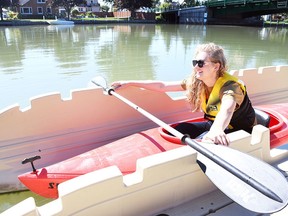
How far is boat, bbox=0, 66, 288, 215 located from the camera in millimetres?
1635

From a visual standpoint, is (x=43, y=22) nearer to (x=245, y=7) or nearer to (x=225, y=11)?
(x=225, y=11)

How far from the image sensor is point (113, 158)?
2588 mm

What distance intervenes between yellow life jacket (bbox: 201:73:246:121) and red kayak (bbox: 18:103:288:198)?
0.39 meters

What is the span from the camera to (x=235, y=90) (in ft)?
7.36

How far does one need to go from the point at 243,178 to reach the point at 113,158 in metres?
1.25

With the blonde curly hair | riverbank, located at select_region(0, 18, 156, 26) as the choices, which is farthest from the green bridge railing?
the blonde curly hair

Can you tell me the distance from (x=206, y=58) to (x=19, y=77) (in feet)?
22.2

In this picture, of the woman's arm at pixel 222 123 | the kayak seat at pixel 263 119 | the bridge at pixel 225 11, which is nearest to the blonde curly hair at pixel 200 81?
the woman's arm at pixel 222 123

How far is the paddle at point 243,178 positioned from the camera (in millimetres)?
1620

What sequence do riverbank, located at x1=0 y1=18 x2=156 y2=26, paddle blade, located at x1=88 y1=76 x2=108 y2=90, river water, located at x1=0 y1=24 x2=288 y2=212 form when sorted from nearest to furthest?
paddle blade, located at x1=88 y1=76 x2=108 y2=90 → river water, located at x1=0 y1=24 x2=288 y2=212 → riverbank, located at x1=0 y1=18 x2=156 y2=26

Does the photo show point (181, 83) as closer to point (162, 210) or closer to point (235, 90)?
point (235, 90)

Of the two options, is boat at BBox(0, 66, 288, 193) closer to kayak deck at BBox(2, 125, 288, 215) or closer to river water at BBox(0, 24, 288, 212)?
kayak deck at BBox(2, 125, 288, 215)

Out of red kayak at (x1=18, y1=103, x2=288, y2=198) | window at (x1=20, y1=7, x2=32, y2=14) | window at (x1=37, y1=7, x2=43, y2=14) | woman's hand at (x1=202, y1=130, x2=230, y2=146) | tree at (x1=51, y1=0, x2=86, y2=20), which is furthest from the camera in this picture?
window at (x1=37, y1=7, x2=43, y2=14)

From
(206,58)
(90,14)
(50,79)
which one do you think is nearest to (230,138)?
(206,58)
